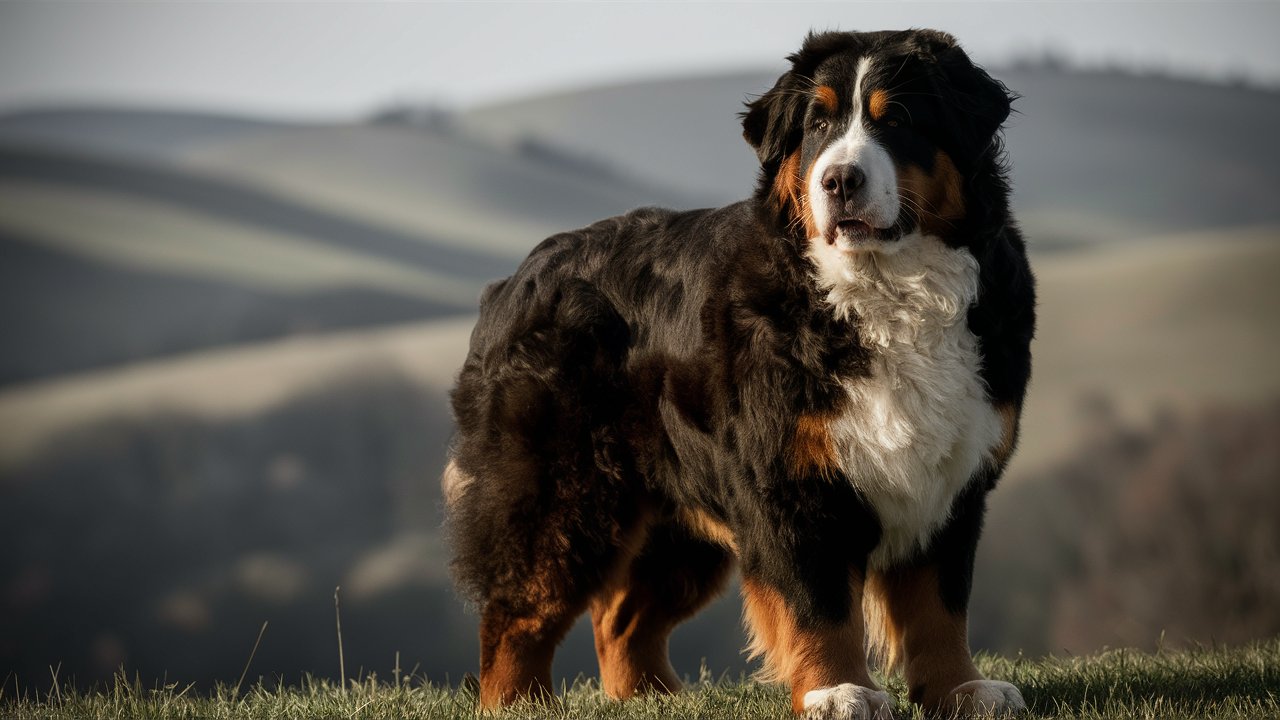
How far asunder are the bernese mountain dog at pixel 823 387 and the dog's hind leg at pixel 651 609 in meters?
0.54

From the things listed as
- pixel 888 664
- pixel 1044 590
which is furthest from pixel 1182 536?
pixel 888 664

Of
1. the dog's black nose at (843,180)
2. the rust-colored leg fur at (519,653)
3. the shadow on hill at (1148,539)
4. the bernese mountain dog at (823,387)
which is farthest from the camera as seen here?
the shadow on hill at (1148,539)

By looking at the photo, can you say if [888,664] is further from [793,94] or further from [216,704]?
[216,704]

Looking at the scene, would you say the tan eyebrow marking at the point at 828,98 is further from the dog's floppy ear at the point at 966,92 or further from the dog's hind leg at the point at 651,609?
the dog's hind leg at the point at 651,609

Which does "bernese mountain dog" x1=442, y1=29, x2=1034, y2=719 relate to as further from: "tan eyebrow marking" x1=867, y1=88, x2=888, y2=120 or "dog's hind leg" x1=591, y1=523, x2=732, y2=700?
"dog's hind leg" x1=591, y1=523, x2=732, y2=700

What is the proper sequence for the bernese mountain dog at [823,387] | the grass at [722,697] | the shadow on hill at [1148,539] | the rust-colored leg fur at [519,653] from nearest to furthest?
the bernese mountain dog at [823,387]
the grass at [722,697]
the rust-colored leg fur at [519,653]
the shadow on hill at [1148,539]

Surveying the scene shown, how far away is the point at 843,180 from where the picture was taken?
4.28 meters

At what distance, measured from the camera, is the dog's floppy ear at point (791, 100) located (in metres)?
4.70

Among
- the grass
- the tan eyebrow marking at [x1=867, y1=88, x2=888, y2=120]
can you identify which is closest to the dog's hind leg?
the grass

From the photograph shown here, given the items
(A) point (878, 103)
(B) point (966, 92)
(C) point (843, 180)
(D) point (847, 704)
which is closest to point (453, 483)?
(D) point (847, 704)

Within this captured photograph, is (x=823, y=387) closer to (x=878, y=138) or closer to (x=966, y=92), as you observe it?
(x=878, y=138)

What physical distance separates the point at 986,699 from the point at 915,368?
1.14 m

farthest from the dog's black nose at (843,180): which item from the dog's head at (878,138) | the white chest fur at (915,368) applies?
the white chest fur at (915,368)

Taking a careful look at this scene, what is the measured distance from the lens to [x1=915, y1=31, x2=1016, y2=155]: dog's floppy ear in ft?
15.0
